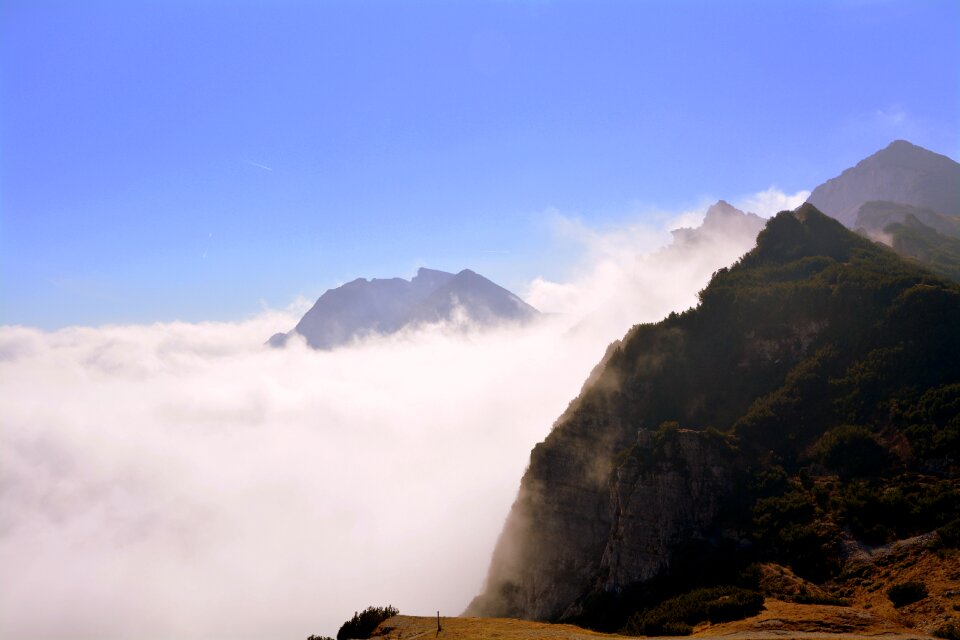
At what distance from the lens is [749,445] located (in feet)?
226

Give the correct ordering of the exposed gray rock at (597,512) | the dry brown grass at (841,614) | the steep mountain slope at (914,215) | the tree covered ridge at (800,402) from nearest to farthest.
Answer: the dry brown grass at (841,614), the tree covered ridge at (800,402), the exposed gray rock at (597,512), the steep mountain slope at (914,215)

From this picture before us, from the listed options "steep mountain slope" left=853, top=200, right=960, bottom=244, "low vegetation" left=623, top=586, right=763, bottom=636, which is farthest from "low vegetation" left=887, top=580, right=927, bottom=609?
"steep mountain slope" left=853, top=200, right=960, bottom=244

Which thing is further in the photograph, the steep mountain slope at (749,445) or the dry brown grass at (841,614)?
the steep mountain slope at (749,445)

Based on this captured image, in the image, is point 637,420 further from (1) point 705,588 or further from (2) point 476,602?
(2) point 476,602

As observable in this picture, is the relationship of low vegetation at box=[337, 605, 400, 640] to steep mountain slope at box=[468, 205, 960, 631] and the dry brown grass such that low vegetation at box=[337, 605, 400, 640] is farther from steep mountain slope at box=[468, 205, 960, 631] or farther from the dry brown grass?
steep mountain slope at box=[468, 205, 960, 631]

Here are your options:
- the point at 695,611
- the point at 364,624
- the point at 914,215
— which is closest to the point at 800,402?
the point at 695,611

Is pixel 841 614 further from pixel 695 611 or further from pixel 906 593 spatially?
pixel 695 611

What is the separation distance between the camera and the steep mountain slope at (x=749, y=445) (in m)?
55.0

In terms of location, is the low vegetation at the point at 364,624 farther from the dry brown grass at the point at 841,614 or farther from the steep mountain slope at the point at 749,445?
the steep mountain slope at the point at 749,445

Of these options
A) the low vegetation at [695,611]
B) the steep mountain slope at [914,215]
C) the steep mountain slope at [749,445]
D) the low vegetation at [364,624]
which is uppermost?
the steep mountain slope at [914,215]

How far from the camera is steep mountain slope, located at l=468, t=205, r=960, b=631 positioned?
2167 inches

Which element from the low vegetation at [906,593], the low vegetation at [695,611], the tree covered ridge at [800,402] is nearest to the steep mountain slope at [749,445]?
the tree covered ridge at [800,402]

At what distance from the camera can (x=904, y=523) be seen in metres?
48.8

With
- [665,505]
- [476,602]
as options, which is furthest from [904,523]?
[476,602]
